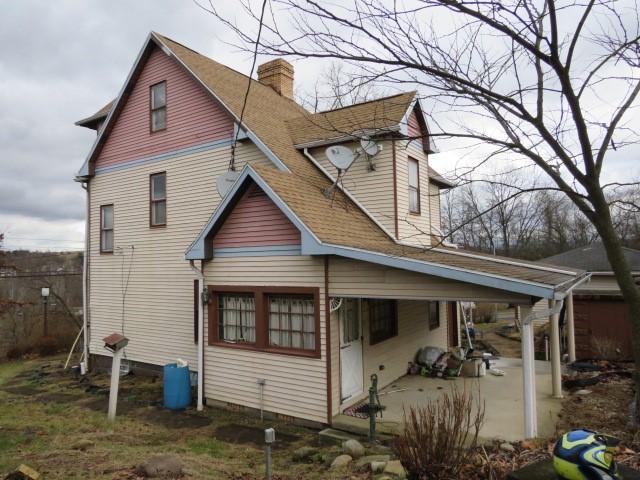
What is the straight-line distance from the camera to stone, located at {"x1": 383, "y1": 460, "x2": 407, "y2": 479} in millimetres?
5188

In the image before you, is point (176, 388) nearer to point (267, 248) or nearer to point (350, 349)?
point (267, 248)

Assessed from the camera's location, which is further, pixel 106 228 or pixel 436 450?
pixel 106 228

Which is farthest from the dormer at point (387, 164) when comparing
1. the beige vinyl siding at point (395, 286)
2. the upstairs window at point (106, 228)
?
the upstairs window at point (106, 228)

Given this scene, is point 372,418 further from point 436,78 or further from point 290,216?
point 436,78

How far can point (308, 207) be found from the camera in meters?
8.86

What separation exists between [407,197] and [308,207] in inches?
130

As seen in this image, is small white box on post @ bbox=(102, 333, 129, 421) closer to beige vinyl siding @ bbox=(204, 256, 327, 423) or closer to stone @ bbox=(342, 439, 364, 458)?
beige vinyl siding @ bbox=(204, 256, 327, 423)

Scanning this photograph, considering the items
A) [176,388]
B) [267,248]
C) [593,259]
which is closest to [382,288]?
[267,248]

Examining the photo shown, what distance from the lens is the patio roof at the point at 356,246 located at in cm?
673

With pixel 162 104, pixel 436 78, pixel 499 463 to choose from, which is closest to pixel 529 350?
pixel 499 463

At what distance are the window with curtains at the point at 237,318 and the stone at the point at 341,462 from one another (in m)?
3.66

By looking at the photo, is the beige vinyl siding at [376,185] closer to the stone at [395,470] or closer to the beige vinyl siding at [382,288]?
the beige vinyl siding at [382,288]

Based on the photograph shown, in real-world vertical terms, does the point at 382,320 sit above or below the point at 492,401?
above

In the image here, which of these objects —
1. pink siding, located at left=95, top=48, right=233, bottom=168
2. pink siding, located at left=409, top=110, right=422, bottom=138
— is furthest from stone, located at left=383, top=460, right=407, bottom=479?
pink siding, located at left=95, top=48, right=233, bottom=168
